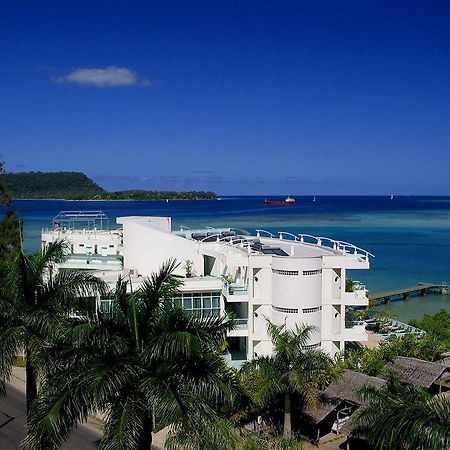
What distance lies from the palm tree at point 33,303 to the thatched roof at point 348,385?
10.6 metres

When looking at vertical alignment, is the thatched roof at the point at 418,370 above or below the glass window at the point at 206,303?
below

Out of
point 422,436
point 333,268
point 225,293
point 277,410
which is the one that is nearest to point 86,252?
point 225,293

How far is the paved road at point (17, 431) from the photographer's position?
19.0m

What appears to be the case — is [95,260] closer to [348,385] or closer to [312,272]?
[312,272]

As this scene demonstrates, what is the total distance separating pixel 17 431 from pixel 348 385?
12445 mm

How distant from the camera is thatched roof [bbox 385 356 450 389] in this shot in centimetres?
2143

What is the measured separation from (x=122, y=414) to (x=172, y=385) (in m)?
1.12

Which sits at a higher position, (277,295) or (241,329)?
(277,295)

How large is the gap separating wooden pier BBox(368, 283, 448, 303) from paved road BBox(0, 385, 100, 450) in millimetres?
→ 35458

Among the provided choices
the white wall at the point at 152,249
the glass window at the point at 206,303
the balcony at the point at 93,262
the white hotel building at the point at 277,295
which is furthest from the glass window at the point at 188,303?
the balcony at the point at 93,262

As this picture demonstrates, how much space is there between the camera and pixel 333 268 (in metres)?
26.6

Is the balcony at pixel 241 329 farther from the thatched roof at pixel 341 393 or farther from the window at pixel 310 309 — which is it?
the thatched roof at pixel 341 393

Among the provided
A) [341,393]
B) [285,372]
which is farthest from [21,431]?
[341,393]

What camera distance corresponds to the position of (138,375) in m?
11.2
